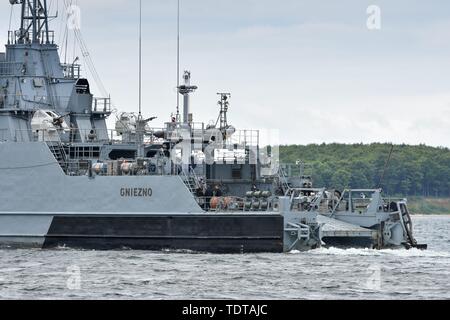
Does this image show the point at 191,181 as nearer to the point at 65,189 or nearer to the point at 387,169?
the point at 65,189

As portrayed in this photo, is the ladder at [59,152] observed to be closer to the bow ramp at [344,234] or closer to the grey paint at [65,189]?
the grey paint at [65,189]

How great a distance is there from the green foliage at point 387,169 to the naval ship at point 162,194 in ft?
142

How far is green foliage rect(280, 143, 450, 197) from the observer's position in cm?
8481

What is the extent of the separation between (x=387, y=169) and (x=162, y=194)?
62670 millimetres

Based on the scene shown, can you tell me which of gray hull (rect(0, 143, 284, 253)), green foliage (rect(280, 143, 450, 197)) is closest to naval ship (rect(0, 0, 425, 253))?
gray hull (rect(0, 143, 284, 253))

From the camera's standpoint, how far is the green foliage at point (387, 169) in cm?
8481

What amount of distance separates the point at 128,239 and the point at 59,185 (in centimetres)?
276

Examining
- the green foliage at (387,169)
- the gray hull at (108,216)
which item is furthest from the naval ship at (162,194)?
the green foliage at (387,169)

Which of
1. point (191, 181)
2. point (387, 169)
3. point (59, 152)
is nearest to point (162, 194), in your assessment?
point (191, 181)

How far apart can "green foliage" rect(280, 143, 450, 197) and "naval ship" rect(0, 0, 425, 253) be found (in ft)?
142

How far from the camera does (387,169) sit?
→ 96.4 metres

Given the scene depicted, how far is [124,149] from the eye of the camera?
38.8 m
